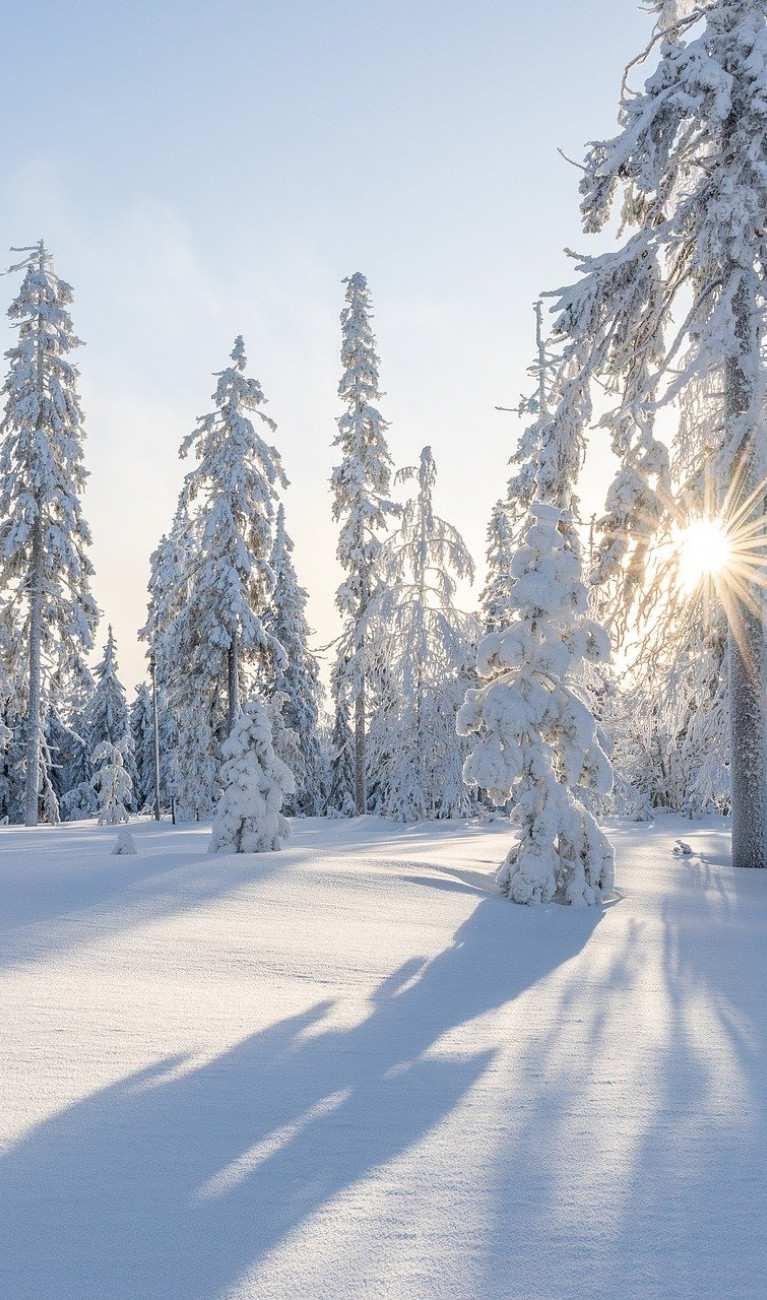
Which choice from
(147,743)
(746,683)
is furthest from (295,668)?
(746,683)

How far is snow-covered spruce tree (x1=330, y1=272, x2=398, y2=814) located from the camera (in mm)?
26688

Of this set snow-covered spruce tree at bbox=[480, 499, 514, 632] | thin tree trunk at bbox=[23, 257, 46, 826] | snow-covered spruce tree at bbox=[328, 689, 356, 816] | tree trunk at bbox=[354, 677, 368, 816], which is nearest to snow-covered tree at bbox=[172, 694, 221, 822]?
tree trunk at bbox=[354, 677, 368, 816]

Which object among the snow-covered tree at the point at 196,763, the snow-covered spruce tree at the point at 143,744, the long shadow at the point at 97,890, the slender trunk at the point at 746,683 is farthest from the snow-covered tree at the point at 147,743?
the slender trunk at the point at 746,683

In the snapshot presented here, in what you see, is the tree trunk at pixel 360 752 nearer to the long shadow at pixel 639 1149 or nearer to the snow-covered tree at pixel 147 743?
the long shadow at pixel 639 1149

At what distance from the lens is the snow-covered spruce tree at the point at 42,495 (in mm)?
22422

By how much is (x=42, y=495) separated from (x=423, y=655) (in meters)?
10.7

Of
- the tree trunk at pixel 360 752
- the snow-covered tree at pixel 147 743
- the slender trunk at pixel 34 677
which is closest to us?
the slender trunk at pixel 34 677

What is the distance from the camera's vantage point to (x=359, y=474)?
88.4 feet

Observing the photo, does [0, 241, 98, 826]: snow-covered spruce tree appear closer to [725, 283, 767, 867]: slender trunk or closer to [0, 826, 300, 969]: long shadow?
[0, 826, 300, 969]: long shadow

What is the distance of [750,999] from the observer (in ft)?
16.6

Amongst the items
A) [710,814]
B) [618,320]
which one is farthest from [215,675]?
[618,320]

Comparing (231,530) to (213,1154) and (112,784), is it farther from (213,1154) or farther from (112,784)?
(213,1154)

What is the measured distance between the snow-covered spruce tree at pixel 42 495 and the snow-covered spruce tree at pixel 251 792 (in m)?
12.1

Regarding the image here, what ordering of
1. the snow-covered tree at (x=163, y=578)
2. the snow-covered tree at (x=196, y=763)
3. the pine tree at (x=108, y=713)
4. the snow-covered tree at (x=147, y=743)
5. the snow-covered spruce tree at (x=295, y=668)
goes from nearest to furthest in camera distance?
the snow-covered tree at (x=196, y=763)
the snow-covered tree at (x=163, y=578)
the snow-covered spruce tree at (x=295, y=668)
the snow-covered tree at (x=147, y=743)
the pine tree at (x=108, y=713)
